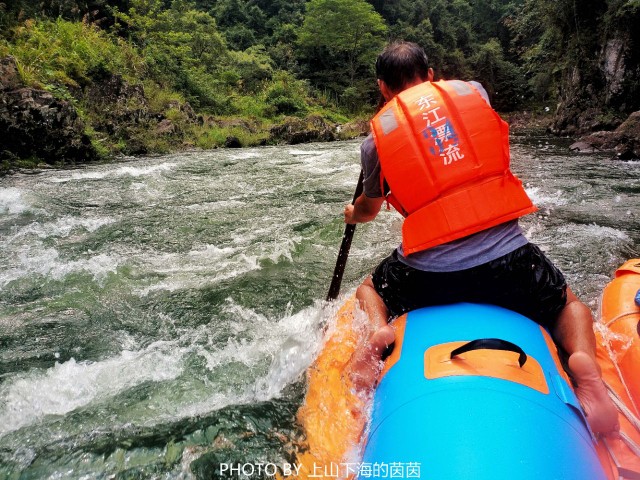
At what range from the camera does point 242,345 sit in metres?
2.44

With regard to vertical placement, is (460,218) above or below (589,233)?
above

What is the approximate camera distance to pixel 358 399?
1602mm

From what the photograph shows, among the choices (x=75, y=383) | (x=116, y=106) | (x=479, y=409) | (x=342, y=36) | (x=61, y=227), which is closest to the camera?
(x=479, y=409)

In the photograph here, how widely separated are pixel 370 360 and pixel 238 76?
22524 millimetres

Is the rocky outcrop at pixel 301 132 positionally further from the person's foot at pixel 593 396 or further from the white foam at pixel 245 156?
the person's foot at pixel 593 396

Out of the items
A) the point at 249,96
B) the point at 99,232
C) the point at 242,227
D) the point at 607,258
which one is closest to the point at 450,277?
the point at 607,258

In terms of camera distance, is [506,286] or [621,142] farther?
[621,142]

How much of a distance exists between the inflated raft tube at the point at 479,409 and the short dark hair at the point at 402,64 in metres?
1.07

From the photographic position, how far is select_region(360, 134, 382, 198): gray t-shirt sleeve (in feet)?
6.42

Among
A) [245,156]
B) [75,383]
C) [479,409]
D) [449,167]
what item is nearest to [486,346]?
[479,409]

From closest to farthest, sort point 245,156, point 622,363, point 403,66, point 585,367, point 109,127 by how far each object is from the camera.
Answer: point 585,367 < point 622,363 < point 403,66 < point 245,156 < point 109,127

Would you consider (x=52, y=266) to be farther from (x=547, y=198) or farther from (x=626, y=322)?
(x=547, y=198)

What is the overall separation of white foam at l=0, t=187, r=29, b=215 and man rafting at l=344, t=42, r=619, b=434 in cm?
499

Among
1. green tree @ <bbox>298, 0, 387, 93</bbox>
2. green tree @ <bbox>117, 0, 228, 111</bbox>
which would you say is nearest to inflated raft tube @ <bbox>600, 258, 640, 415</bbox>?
green tree @ <bbox>117, 0, 228, 111</bbox>
